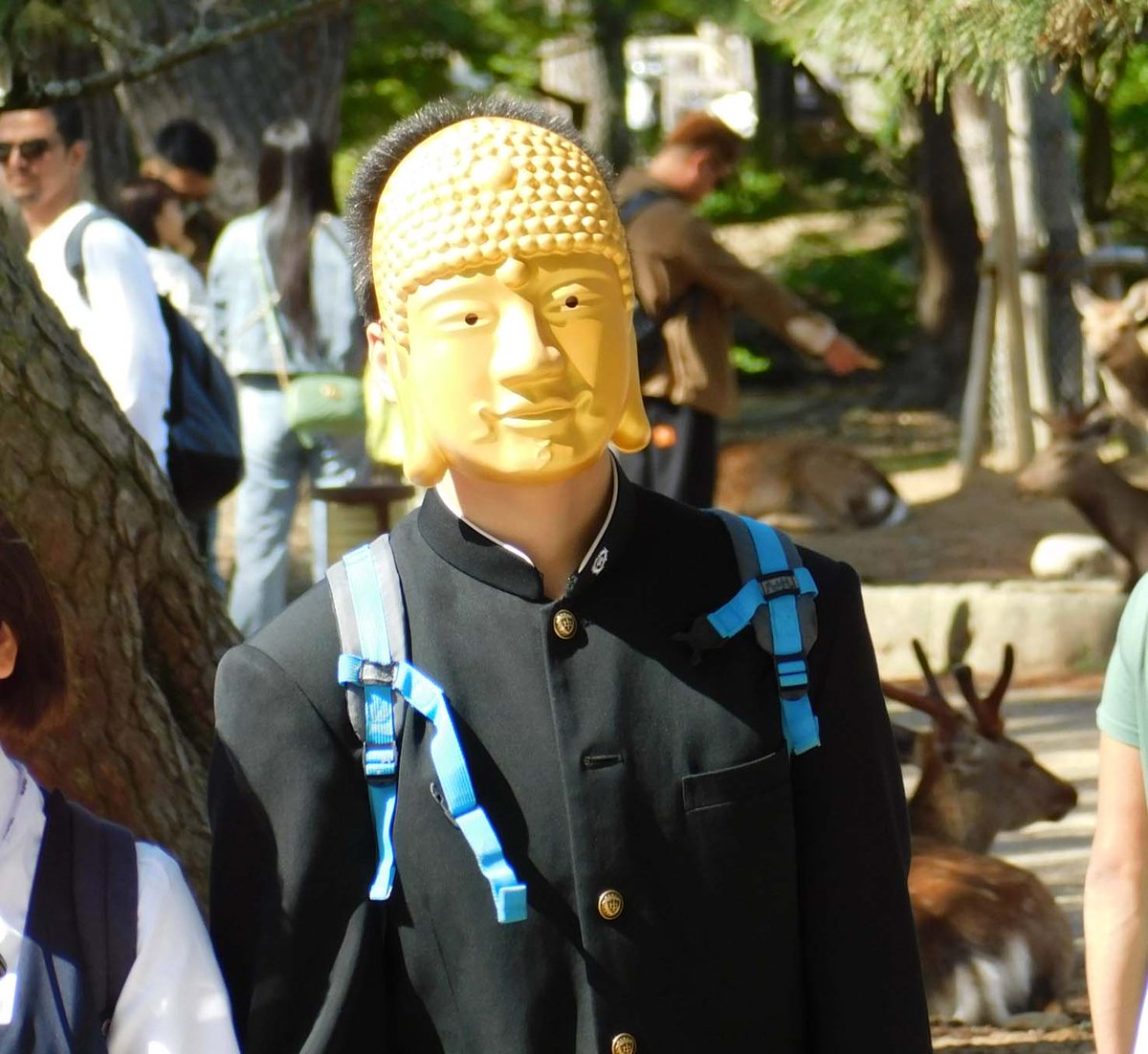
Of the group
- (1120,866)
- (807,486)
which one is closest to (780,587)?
(1120,866)

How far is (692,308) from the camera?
6258 mm

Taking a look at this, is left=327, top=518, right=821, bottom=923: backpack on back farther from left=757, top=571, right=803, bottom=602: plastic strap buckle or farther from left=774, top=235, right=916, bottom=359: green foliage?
left=774, top=235, right=916, bottom=359: green foliage

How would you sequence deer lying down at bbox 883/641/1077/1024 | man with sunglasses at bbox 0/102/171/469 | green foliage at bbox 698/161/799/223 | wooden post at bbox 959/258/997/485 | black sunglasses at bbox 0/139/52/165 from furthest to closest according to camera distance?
green foliage at bbox 698/161/799/223 → wooden post at bbox 959/258/997/485 → black sunglasses at bbox 0/139/52/165 → man with sunglasses at bbox 0/102/171/469 → deer lying down at bbox 883/641/1077/1024

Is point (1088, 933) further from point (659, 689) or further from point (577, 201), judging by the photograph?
point (577, 201)

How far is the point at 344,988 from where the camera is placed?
6.35 ft

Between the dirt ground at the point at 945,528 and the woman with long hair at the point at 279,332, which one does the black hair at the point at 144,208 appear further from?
the dirt ground at the point at 945,528

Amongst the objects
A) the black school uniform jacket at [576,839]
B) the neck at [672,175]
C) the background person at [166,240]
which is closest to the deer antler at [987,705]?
the neck at [672,175]

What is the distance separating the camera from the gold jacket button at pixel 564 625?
79.0 inches

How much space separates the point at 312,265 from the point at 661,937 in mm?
4337

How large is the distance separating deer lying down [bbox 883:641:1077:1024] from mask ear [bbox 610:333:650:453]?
199 centimetres

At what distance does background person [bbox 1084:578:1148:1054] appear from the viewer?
213 cm

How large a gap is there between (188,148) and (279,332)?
1.62m

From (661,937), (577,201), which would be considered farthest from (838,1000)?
(577,201)

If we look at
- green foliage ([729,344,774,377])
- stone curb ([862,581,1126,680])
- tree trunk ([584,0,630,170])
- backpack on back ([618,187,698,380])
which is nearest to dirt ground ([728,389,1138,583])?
stone curb ([862,581,1126,680])
